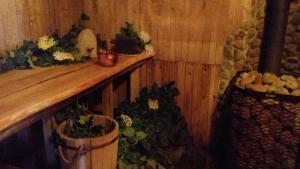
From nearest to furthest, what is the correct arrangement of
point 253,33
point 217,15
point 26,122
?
1. point 26,122
2. point 217,15
3. point 253,33

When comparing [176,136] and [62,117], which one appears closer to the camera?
[62,117]

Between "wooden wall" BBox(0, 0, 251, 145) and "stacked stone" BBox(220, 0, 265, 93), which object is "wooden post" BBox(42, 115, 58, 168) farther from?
"stacked stone" BBox(220, 0, 265, 93)

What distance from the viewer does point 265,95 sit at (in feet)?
9.28

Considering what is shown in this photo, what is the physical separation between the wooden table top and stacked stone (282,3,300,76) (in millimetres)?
2026

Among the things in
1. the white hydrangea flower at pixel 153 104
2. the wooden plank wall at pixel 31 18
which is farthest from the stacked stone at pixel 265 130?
the wooden plank wall at pixel 31 18

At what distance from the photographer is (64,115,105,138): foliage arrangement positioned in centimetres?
238

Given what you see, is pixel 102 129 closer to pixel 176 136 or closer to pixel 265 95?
pixel 176 136

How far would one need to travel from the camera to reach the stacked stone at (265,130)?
2.84m

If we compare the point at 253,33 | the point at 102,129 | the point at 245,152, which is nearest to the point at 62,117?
the point at 102,129

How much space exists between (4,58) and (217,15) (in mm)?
2180

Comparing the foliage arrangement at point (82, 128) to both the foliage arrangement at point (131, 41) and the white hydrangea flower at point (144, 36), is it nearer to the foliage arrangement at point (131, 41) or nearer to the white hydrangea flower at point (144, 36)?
the foliage arrangement at point (131, 41)

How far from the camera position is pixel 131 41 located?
3.41 m

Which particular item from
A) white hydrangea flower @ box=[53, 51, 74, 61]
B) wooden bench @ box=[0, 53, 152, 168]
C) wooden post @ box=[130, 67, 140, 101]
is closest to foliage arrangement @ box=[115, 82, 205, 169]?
wooden post @ box=[130, 67, 140, 101]

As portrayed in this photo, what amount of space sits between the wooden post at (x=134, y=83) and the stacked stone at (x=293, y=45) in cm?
183
